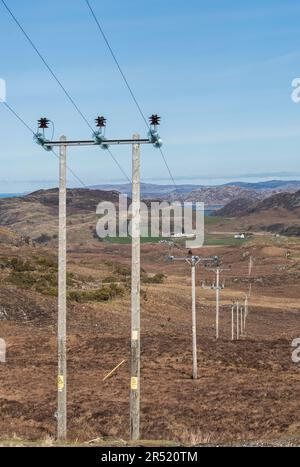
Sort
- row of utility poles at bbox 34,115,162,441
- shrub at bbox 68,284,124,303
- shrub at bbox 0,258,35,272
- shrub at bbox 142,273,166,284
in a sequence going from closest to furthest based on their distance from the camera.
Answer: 1. row of utility poles at bbox 34,115,162,441
2. shrub at bbox 68,284,124,303
3. shrub at bbox 0,258,35,272
4. shrub at bbox 142,273,166,284

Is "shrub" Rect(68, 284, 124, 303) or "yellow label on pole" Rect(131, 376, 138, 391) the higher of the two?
"yellow label on pole" Rect(131, 376, 138, 391)

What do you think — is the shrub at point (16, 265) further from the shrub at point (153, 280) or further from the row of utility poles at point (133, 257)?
the row of utility poles at point (133, 257)

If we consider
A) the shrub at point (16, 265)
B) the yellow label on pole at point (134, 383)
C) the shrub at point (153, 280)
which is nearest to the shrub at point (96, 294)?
the shrub at point (16, 265)

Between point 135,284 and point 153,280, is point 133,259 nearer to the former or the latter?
point 135,284

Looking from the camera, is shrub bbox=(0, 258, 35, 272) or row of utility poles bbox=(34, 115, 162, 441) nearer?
row of utility poles bbox=(34, 115, 162, 441)

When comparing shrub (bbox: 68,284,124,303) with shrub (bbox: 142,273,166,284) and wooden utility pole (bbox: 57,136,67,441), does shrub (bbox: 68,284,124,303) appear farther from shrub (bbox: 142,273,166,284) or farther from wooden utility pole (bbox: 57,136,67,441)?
wooden utility pole (bbox: 57,136,67,441)

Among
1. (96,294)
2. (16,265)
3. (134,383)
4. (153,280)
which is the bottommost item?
(153,280)

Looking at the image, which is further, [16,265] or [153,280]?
[153,280]

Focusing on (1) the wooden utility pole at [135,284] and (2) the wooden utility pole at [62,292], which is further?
(2) the wooden utility pole at [62,292]

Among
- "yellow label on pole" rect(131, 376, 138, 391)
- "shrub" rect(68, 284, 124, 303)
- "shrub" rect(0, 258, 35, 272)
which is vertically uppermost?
"yellow label on pole" rect(131, 376, 138, 391)

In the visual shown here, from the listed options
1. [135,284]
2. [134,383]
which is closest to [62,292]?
[135,284]

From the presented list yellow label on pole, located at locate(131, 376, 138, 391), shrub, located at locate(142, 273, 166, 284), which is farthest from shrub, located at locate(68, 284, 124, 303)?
yellow label on pole, located at locate(131, 376, 138, 391)
